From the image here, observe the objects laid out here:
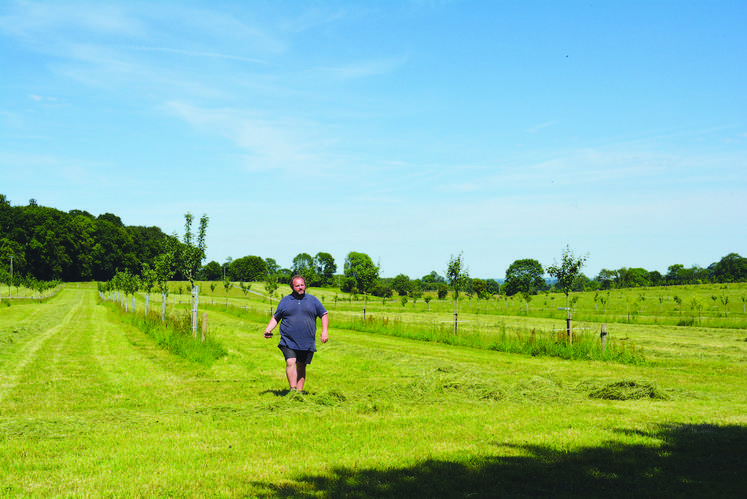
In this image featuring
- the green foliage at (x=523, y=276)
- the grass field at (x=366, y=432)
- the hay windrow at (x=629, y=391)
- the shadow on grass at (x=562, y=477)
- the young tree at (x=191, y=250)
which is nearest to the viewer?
the shadow on grass at (x=562, y=477)

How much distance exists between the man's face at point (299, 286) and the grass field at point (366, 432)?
182 cm

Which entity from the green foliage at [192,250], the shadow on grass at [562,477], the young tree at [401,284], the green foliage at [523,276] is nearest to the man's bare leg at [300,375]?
the shadow on grass at [562,477]

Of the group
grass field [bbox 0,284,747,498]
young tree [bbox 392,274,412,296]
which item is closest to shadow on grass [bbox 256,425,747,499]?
grass field [bbox 0,284,747,498]

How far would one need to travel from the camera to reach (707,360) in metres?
18.6

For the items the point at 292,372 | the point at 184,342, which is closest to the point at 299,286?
the point at 292,372

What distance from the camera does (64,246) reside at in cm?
12619

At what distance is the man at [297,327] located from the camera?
9.52m

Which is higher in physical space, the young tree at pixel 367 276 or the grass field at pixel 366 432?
the young tree at pixel 367 276

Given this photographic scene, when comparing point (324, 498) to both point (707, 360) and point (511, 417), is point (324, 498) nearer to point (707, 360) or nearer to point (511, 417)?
point (511, 417)

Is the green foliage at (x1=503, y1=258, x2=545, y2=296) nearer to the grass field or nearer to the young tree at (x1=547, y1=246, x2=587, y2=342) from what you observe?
the young tree at (x1=547, y1=246, x2=587, y2=342)

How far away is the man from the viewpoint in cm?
952

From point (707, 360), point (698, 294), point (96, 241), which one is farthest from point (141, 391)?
point (96, 241)

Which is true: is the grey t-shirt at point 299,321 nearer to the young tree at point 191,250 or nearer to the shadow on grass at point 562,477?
the shadow on grass at point 562,477

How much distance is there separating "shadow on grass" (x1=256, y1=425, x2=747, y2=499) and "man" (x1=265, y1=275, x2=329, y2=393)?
4.02 metres
